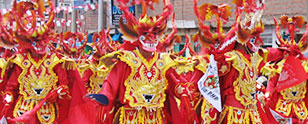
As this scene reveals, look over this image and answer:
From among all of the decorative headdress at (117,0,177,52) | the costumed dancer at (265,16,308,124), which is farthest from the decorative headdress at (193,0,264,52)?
the costumed dancer at (265,16,308,124)

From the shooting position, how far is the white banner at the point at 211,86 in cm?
461

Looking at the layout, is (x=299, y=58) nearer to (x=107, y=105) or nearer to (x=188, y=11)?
(x=107, y=105)

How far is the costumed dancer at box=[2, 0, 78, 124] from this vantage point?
503 centimetres

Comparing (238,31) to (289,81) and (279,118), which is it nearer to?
(289,81)

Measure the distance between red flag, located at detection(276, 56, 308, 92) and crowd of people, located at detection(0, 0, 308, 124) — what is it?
0.01m

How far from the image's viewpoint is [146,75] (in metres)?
4.21

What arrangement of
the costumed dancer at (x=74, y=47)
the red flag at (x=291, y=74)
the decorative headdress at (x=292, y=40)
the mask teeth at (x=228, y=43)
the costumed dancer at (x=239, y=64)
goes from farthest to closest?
the costumed dancer at (x=74, y=47), the decorative headdress at (x=292, y=40), the red flag at (x=291, y=74), the mask teeth at (x=228, y=43), the costumed dancer at (x=239, y=64)

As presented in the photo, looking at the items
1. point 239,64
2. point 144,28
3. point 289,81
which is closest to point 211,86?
point 239,64

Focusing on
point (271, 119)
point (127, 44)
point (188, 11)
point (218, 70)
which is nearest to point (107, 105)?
point (127, 44)

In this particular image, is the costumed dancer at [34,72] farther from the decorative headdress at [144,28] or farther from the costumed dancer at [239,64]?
the costumed dancer at [239,64]

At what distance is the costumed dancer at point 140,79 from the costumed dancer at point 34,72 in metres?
1.10

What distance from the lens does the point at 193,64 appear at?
16.8ft

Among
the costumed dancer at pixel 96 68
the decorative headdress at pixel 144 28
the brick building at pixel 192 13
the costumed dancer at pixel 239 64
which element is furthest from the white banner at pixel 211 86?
the brick building at pixel 192 13

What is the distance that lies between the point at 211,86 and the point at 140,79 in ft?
2.84
